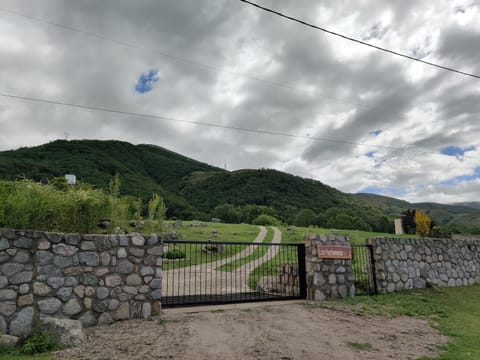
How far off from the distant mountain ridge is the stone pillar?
3816 centimetres

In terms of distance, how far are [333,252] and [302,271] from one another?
35.7 inches

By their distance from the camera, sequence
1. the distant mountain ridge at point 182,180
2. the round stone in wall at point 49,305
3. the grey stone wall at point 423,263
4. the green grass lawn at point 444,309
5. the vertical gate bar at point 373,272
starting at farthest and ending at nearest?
the distant mountain ridge at point 182,180
the grey stone wall at point 423,263
the vertical gate bar at point 373,272
the green grass lawn at point 444,309
the round stone in wall at point 49,305

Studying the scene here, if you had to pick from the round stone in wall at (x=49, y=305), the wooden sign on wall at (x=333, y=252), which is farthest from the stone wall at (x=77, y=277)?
the wooden sign on wall at (x=333, y=252)

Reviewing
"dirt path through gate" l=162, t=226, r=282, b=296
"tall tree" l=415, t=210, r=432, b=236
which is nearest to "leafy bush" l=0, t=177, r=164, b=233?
"dirt path through gate" l=162, t=226, r=282, b=296

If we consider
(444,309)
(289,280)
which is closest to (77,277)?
(289,280)

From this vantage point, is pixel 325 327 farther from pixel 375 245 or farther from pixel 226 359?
pixel 375 245

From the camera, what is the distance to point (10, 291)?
14.2 feet

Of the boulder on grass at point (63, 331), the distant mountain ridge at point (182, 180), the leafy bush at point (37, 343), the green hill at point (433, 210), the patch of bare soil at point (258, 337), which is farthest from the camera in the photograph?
the green hill at point (433, 210)

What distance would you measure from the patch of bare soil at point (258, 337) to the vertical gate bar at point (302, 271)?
1467 millimetres

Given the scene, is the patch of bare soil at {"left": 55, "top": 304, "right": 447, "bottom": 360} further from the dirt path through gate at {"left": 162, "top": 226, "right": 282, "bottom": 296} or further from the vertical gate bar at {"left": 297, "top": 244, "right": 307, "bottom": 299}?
the dirt path through gate at {"left": 162, "top": 226, "right": 282, "bottom": 296}

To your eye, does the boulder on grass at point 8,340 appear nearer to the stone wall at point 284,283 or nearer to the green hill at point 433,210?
the stone wall at point 284,283

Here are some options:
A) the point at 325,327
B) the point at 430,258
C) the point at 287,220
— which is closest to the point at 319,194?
the point at 287,220

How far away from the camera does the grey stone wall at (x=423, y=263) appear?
9.09 m

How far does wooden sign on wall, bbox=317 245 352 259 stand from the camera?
25.0 ft
